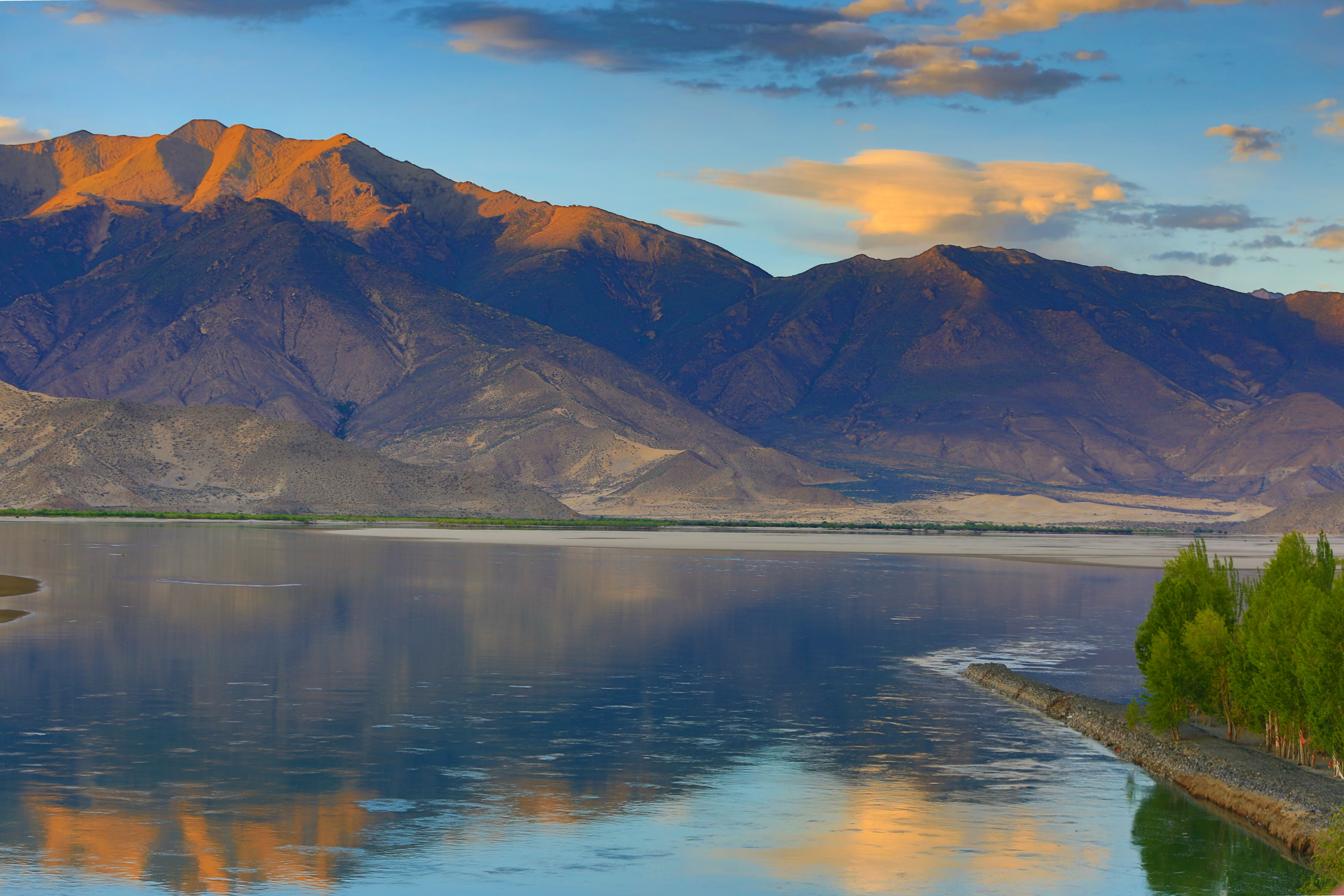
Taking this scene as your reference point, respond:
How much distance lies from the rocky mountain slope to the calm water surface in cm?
11265

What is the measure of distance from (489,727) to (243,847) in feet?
34.3

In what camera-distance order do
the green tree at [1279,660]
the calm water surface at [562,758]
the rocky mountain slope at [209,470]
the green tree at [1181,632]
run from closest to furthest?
the calm water surface at [562,758]
the green tree at [1279,660]
the green tree at [1181,632]
the rocky mountain slope at [209,470]

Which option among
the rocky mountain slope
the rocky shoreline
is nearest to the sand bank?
the rocky mountain slope

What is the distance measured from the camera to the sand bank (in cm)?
11325

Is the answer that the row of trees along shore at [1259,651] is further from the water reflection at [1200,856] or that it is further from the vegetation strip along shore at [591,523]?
the vegetation strip along shore at [591,523]

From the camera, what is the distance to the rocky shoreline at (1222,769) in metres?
23.7

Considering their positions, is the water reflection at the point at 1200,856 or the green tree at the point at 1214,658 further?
the green tree at the point at 1214,658

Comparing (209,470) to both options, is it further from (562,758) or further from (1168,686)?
(1168,686)

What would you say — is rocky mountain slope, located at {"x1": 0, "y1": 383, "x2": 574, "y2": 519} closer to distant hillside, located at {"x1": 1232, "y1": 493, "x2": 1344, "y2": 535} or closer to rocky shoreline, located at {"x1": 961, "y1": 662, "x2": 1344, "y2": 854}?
distant hillside, located at {"x1": 1232, "y1": 493, "x2": 1344, "y2": 535}

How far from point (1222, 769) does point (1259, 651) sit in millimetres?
2622

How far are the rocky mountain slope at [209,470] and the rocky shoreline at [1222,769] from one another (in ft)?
467

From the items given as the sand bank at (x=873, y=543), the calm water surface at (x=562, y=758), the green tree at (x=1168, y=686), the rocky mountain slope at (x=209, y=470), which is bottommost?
the sand bank at (x=873, y=543)

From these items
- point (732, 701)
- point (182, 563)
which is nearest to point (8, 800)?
point (732, 701)

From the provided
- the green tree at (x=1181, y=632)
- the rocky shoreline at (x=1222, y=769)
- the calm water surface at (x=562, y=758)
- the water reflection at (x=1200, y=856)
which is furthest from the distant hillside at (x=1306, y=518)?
the water reflection at (x=1200, y=856)
